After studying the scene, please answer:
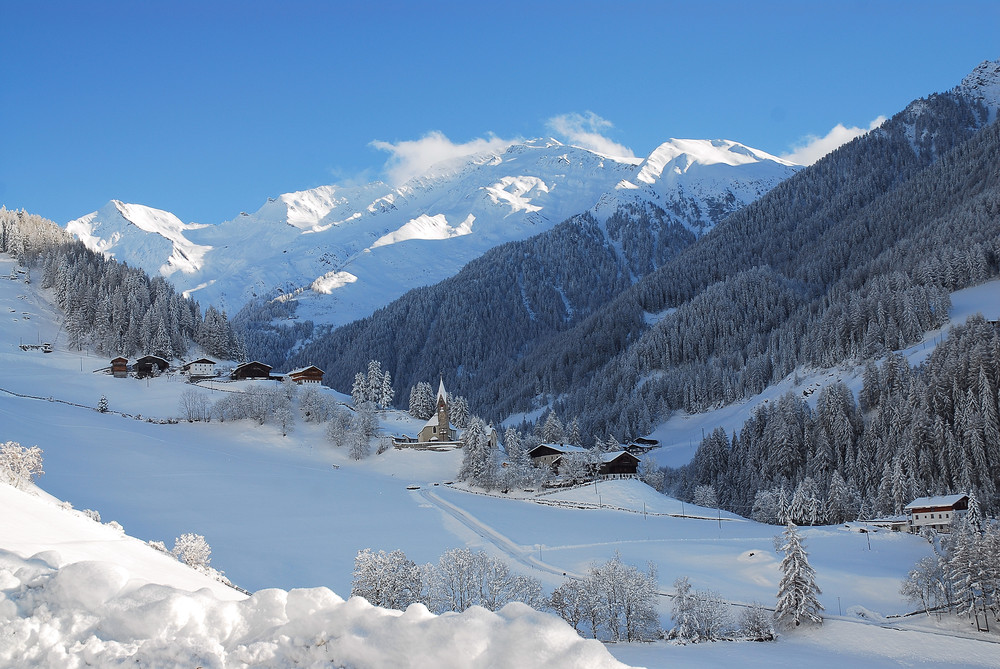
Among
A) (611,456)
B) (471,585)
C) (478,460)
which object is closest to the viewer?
(471,585)

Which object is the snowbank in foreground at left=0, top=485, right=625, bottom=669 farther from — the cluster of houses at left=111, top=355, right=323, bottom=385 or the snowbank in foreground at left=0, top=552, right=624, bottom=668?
the cluster of houses at left=111, top=355, right=323, bottom=385

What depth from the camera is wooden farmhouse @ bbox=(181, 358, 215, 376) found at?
111 m

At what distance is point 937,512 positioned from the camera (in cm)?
6919

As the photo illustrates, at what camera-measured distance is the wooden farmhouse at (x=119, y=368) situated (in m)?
107

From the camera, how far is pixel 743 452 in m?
114

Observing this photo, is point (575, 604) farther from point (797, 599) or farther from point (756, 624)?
point (797, 599)

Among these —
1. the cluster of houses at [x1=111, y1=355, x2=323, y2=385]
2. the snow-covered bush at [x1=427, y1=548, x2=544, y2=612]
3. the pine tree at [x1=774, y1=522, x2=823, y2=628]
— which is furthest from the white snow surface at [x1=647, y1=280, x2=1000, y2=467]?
the snow-covered bush at [x1=427, y1=548, x2=544, y2=612]

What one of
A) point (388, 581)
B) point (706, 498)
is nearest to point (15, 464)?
point (388, 581)

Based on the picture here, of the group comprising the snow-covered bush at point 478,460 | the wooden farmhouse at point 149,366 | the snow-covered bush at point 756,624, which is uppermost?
the wooden farmhouse at point 149,366

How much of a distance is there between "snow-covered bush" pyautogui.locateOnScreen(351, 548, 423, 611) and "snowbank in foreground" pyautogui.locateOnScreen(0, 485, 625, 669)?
2831 centimetres

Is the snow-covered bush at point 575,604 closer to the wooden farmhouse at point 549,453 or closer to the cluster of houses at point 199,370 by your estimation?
the wooden farmhouse at point 549,453

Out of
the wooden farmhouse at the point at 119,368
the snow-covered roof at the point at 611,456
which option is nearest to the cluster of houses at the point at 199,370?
the wooden farmhouse at the point at 119,368

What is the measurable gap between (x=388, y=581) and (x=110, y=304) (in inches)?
4238

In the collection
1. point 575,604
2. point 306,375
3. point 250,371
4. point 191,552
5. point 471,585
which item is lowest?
point 575,604
